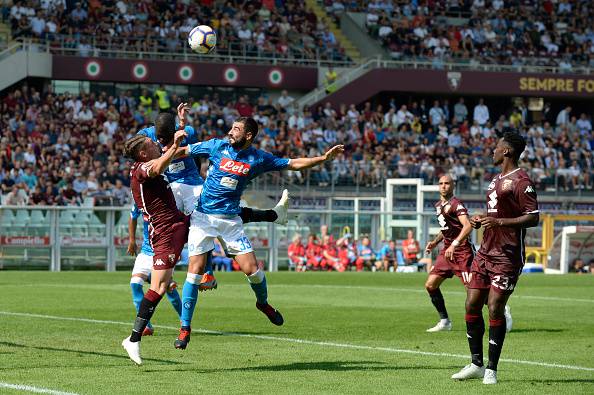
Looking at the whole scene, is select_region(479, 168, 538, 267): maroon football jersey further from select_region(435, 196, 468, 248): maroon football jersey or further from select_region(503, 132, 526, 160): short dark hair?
select_region(435, 196, 468, 248): maroon football jersey

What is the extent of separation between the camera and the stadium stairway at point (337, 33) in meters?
51.2

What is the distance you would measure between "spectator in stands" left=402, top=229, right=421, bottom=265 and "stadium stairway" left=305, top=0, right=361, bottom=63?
1819cm

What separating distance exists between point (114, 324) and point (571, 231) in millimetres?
21318

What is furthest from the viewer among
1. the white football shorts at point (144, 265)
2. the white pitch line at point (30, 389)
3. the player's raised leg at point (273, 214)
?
the player's raised leg at point (273, 214)

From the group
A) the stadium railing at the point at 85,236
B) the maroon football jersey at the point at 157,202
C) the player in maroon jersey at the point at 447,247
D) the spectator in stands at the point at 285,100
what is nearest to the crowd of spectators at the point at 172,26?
the spectator in stands at the point at 285,100

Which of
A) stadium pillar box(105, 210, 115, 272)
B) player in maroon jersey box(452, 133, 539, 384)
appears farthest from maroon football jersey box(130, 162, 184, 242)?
stadium pillar box(105, 210, 115, 272)

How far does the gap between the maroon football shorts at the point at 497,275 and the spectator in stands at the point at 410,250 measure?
23626mm

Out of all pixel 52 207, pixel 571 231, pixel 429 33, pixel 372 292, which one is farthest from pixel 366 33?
pixel 372 292

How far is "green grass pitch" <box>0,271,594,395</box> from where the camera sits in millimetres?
9727

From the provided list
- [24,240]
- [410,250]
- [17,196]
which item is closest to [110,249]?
[24,240]

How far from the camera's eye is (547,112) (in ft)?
176

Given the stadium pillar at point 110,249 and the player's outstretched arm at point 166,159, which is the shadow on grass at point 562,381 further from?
the stadium pillar at point 110,249

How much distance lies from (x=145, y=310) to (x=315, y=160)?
91.0 inches

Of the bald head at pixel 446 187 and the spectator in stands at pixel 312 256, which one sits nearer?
the bald head at pixel 446 187
